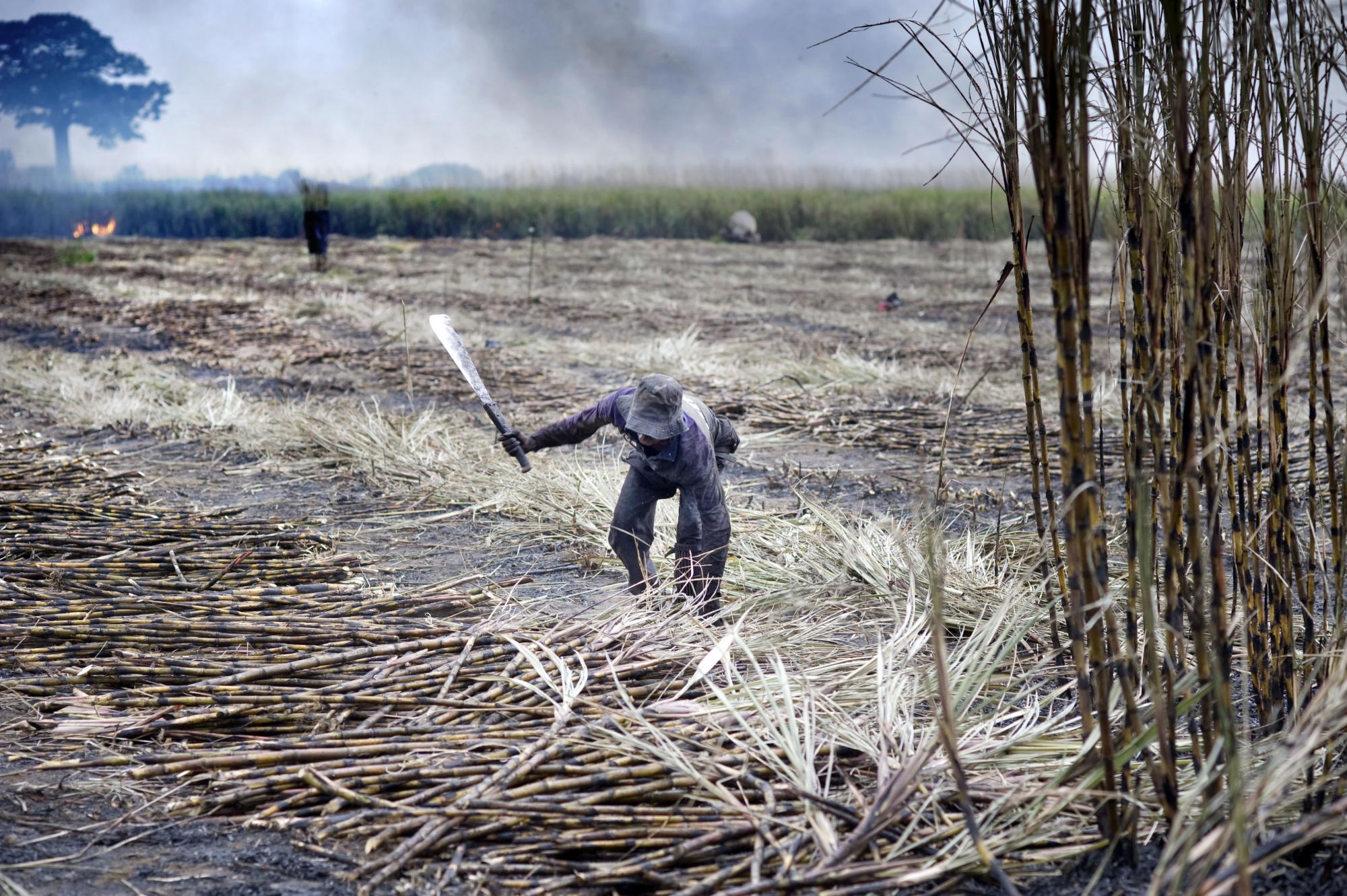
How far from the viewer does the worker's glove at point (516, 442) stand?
4129mm

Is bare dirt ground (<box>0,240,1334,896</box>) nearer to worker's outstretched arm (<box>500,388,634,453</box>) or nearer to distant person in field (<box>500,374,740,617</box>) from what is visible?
distant person in field (<box>500,374,740,617</box>)

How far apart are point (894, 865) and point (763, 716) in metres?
0.52

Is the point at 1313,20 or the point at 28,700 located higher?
the point at 1313,20

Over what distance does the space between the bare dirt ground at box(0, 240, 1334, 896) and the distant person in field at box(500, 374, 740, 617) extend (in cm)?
35

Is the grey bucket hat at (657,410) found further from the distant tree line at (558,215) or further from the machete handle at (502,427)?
the distant tree line at (558,215)

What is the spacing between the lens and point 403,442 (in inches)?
239

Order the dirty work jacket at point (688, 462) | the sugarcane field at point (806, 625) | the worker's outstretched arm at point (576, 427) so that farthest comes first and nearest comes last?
the worker's outstretched arm at point (576, 427) < the dirty work jacket at point (688, 462) < the sugarcane field at point (806, 625)

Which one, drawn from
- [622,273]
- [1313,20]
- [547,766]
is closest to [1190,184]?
[1313,20]

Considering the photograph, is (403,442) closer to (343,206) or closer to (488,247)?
(488,247)

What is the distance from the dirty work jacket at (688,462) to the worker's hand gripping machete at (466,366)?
0.83ft

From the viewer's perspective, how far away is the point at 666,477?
3.76 metres

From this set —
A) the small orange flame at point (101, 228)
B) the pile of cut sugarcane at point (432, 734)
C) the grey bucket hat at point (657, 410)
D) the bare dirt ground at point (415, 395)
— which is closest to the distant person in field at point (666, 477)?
the grey bucket hat at point (657, 410)

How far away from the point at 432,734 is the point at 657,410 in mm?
1379

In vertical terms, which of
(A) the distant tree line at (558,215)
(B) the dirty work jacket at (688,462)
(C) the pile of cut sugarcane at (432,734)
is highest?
(A) the distant tree line at (558,215)
